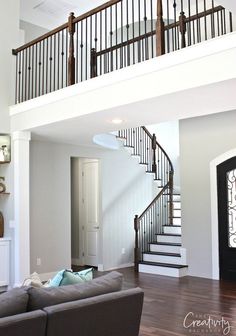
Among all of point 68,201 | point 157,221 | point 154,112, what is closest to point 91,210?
point 68,201

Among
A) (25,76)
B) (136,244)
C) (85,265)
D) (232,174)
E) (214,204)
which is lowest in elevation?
(85,265)

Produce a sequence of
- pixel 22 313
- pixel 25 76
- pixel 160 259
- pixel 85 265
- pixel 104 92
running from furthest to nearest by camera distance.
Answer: pixel 85 265, pixel 160 259, pixel 25 76, pixel 104 92, pixel 22 313

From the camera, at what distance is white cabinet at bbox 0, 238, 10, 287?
6.61m

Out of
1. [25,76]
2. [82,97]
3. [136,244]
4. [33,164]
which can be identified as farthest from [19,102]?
[136,244]

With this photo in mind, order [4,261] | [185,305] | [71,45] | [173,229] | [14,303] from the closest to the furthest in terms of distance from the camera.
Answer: [14,303]
[185,305]
[71,45]
[4,261]
[173,229]

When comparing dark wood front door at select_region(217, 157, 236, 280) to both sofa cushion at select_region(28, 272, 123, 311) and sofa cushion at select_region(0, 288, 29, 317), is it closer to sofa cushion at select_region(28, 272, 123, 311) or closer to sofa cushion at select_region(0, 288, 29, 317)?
sofa cushion at select_region(28, 272, 123, 311)

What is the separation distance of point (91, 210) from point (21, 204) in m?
2.54

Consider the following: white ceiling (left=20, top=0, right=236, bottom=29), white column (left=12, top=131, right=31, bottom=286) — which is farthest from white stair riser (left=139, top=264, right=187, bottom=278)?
white ceiling (left=20, top=0, right=236, bottom=29)

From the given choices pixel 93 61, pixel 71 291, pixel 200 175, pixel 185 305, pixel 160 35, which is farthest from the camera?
pixel 93 61

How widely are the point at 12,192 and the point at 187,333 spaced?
3.95 m

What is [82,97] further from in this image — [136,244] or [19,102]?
[136,244]

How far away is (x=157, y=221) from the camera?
909 centimetres

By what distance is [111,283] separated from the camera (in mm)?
3342

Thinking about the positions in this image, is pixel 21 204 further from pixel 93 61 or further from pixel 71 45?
pixel 93 61
